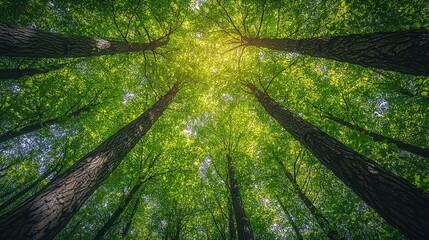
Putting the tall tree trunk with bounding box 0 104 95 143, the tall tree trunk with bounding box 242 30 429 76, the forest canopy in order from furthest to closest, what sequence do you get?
the tall tree trunk with bounding box 0 104 95 143
the forest canopy
the tall tree trunk with bounding box 242 30 429 76

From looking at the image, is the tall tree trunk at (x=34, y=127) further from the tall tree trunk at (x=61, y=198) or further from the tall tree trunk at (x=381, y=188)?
the tall tree trunk at (x=381, y=188)

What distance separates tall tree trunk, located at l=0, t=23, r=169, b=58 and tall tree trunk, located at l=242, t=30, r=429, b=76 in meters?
5.71

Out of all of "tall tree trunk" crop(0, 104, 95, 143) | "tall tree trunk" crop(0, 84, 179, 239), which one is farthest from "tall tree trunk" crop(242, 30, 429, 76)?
"tall tree trunk" crop(0, 104, 95, 143)

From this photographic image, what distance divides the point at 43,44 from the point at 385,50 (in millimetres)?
6219

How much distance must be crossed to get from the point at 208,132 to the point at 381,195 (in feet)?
30.6

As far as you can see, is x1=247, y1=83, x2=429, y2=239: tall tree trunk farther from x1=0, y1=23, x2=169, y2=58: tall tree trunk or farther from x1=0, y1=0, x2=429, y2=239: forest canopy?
x1=0, y1=23, x2=169, y2=58: tall tree trunk

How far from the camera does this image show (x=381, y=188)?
263cm

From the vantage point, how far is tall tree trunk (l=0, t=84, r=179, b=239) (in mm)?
2332

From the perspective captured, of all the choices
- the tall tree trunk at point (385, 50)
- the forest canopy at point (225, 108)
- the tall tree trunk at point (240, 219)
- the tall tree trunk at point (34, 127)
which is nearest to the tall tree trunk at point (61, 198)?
the forest canopy at point (225, 108)

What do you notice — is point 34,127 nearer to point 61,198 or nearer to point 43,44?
point 43,44

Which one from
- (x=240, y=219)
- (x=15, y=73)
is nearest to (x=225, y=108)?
(x=240, y=219)

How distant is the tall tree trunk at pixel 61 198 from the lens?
233 cm

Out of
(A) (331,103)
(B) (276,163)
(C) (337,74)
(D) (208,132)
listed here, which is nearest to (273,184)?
(B) (276,163)

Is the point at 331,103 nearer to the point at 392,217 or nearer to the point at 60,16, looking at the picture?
the point at 392,217
